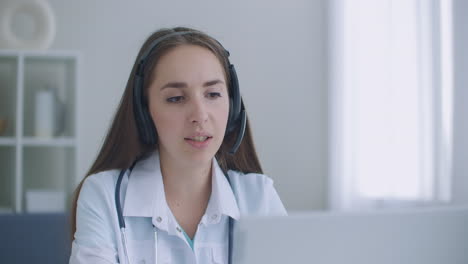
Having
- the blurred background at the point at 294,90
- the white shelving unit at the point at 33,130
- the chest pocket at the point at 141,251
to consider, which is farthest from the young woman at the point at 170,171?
the white shelving unit at the point at 33,130

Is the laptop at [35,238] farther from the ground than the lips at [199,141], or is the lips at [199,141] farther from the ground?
the lips at [199,141]

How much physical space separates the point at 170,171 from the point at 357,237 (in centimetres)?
87

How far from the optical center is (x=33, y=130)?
2932mm

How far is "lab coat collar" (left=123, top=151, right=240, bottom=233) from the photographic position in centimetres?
131

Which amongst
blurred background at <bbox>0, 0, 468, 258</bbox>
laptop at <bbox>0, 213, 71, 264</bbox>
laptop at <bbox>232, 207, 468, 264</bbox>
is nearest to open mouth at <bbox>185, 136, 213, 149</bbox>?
laptop at <bbox>0, 213, 71, 264</bbox>

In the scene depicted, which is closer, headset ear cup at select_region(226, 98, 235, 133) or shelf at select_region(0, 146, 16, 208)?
headset ear cup at select_region(226, 98, 235, 133)

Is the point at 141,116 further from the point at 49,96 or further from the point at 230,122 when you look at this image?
the point at 49,96

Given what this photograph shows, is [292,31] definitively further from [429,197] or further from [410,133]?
[429,197]

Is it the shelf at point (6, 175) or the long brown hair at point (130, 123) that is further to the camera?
the shelf at point (6, 175)

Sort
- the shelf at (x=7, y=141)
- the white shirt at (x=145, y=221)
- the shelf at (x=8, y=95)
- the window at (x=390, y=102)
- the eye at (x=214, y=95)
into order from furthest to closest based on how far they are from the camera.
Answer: the shelf at (x=8, y=95), the shelf at (x=7, y=141), the window at (x=390, y=102), the eye at (x=214, y=95), the white shirt at (x=145, y=221)

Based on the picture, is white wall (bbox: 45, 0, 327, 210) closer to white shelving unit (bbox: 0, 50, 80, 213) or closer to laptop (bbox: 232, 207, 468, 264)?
white shelving unit (bbox: 0, 50, 80, 213)


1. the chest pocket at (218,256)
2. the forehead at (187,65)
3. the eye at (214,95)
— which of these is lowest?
the chest pocket at (218,256)

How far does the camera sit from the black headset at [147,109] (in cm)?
132

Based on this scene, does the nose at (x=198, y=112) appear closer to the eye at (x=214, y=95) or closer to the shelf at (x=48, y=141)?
the eye at (x=214, y=95)
